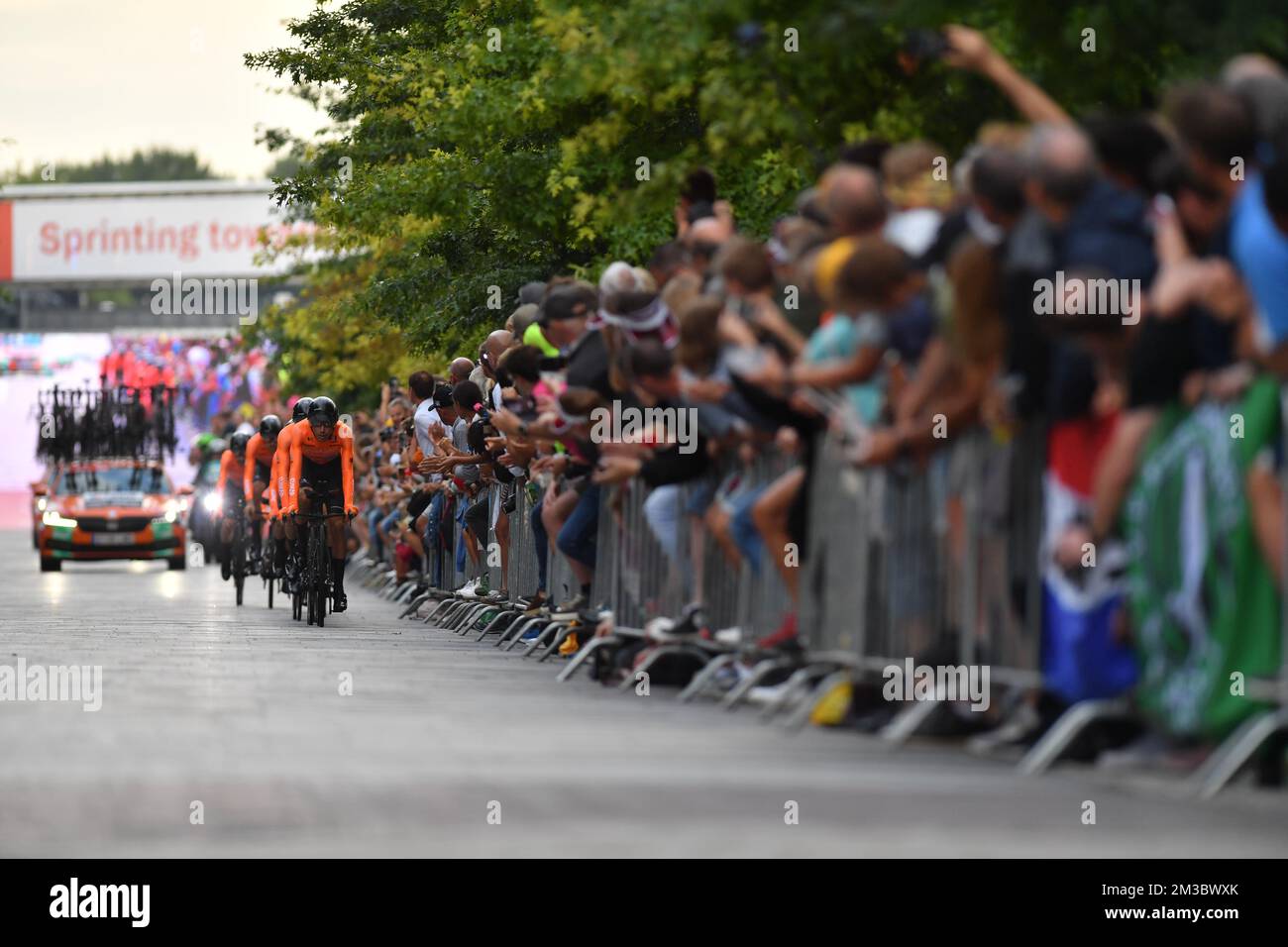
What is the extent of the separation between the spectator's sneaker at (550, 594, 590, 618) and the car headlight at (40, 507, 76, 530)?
2791cm

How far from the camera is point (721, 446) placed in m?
15.1

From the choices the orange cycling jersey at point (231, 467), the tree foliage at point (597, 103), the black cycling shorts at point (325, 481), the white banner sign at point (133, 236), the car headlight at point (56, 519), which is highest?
the white banner sign at point (133, 236)

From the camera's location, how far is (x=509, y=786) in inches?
402

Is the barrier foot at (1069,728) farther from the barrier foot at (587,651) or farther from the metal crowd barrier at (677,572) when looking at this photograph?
the barrier foot at (587,651)

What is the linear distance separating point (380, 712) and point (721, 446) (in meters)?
2.31

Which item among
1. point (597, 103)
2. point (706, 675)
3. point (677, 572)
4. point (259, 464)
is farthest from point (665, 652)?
point (259, 464)

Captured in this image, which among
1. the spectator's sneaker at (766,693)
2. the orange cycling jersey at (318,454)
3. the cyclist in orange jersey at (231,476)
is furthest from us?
the cyclist in orange jersey at (231,476)

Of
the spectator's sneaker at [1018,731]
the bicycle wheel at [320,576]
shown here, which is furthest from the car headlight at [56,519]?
the spectator's sneaker at [1018,731]

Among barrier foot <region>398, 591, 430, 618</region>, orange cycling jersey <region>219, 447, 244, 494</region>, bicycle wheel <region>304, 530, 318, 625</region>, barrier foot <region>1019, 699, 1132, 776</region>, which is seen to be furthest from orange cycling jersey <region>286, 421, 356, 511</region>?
barrier foot <region>1019, 699, 1132, 776</region>

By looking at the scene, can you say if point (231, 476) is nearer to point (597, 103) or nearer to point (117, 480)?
point (597, 103)

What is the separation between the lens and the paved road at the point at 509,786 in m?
8.56

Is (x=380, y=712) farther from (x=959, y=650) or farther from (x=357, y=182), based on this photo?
(x=357, y=182)

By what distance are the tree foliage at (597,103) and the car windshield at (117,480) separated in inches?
160

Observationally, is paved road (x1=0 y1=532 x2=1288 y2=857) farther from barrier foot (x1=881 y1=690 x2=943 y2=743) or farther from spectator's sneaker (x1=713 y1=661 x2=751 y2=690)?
spectator's sneaker (x1=713 y1=661 x2=751 y2=690)
